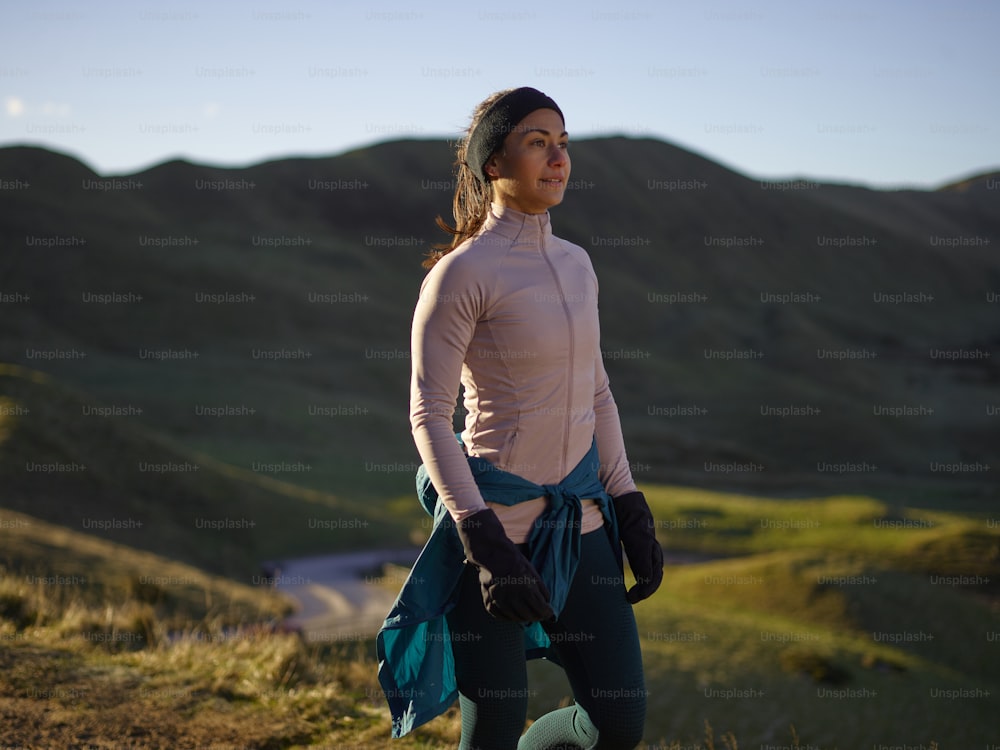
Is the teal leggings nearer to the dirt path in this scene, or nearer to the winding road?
the winding road

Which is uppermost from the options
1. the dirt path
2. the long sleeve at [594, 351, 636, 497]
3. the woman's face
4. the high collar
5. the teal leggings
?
the woman's face

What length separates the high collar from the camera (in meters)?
3.16

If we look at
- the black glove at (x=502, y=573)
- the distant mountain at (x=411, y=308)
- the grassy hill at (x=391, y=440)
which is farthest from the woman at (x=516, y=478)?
the distant mountain at (x=411, y=308)

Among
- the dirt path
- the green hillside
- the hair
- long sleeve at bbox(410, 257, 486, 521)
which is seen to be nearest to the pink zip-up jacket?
long sleeve at bbox(410, 257, 486, 521)

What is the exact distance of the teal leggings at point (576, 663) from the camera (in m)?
3.00

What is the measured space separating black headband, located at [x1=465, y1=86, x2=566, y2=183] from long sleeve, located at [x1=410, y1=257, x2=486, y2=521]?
0.49m

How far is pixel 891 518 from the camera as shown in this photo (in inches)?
1107

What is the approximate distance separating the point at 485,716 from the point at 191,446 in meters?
33.5

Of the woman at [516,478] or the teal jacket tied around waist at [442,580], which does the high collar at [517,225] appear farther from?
the teal jacket tied around waist at [442,580]

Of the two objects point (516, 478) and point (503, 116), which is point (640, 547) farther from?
point (503, 116)

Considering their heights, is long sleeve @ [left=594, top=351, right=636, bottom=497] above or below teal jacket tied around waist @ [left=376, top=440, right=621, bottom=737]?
above

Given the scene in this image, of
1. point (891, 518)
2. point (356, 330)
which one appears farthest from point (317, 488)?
point (356, 330)

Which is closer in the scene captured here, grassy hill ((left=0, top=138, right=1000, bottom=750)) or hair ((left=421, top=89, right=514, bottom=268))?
hair ((left=421, top=89, right=514, bottom=268))

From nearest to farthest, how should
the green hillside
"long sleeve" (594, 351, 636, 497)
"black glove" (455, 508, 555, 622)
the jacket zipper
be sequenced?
"black glove" (455, 508, 555, 622)
the jacket zipper
"long sleeve" (594, 351, 636, 497)
the green hillside
